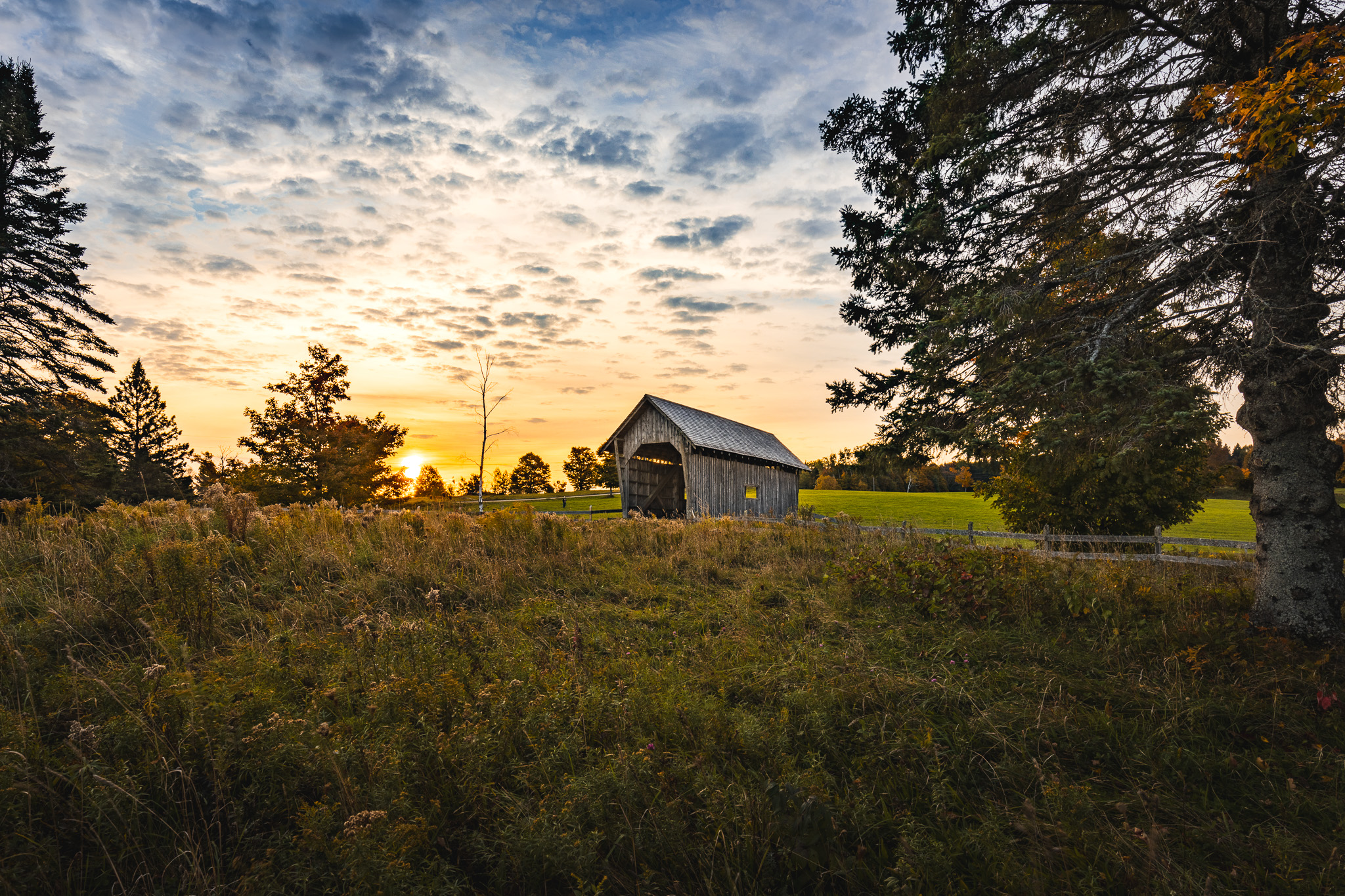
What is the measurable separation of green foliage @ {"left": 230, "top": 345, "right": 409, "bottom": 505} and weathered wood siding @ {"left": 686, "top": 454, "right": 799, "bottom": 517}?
822 inches

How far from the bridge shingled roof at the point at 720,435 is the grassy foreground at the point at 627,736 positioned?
14.4m

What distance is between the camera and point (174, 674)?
9.94 feet

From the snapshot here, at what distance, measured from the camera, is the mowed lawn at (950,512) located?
86.5 feet

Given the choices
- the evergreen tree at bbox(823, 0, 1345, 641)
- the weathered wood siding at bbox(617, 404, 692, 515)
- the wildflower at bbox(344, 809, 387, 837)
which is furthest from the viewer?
the weathered wood siding at bbox(617, 404, 692, 515)

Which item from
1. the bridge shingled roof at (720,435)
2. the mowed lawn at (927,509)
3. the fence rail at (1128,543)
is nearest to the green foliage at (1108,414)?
the fence rail at (1128,543)

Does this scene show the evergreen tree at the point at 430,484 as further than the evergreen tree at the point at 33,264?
Yes

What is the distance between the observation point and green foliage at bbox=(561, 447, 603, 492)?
227 feet

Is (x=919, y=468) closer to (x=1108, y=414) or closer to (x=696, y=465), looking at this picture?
(x=1108, y=414)

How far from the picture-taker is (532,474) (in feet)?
227

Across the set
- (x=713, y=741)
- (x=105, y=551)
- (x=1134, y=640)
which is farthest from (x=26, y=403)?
(x=1134, y=640)

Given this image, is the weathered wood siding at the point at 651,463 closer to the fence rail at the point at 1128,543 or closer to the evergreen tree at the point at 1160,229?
the fence rail at the point at 1128,543

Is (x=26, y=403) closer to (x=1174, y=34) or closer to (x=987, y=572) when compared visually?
(x=987, y=572)

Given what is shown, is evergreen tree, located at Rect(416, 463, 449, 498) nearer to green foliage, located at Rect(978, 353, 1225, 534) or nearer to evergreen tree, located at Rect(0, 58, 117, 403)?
evergreen tree, located at Rect(0, 58, 117, 403)

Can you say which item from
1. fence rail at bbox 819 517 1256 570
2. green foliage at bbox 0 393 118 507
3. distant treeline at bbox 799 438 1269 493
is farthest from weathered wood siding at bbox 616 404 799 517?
green foliage at bbox 0 393 118 507
